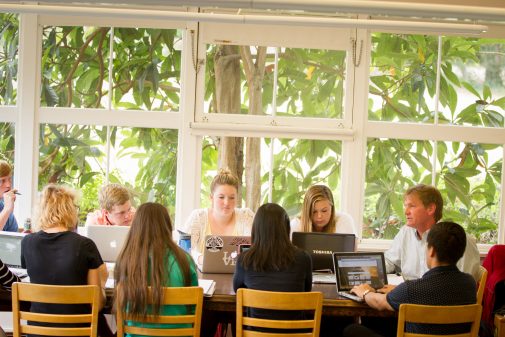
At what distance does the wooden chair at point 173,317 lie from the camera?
3555mm

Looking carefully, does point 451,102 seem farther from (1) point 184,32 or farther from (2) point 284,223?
(2) point 284,223

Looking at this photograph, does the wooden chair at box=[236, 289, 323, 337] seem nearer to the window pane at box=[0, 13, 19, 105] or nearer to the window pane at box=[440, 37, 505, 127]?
the window pane at box=[440, 37, 505, 127]

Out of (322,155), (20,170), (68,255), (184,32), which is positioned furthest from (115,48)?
(68,255)

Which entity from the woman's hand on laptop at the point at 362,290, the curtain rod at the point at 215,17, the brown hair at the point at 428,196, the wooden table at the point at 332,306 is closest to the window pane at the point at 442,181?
the curtain rod at the point at 215,17

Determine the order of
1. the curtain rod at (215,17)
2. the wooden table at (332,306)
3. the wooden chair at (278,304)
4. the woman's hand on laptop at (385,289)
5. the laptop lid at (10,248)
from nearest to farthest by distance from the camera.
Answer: the wooden chair at (278,304) → the wooden table at (332,306) → the woman's hand on laptop at (385,289) → the laptop lid at (10,248) → the curtain rod at (215,17)

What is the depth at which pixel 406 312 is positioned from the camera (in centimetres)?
350

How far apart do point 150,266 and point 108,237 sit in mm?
1114

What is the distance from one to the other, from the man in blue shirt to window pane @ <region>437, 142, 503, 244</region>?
3.58m

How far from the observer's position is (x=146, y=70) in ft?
20.2

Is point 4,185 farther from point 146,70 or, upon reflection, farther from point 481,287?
point 481,287

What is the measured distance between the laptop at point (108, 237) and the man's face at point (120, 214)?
17.0 inches

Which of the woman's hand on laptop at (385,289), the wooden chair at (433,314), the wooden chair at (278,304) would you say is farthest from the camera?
the woman's hand on laptop at (385,289)

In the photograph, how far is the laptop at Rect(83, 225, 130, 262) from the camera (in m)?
4.57

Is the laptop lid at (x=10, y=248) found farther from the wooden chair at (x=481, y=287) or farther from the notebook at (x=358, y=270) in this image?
the wooden chair at (x=481, y=287)
